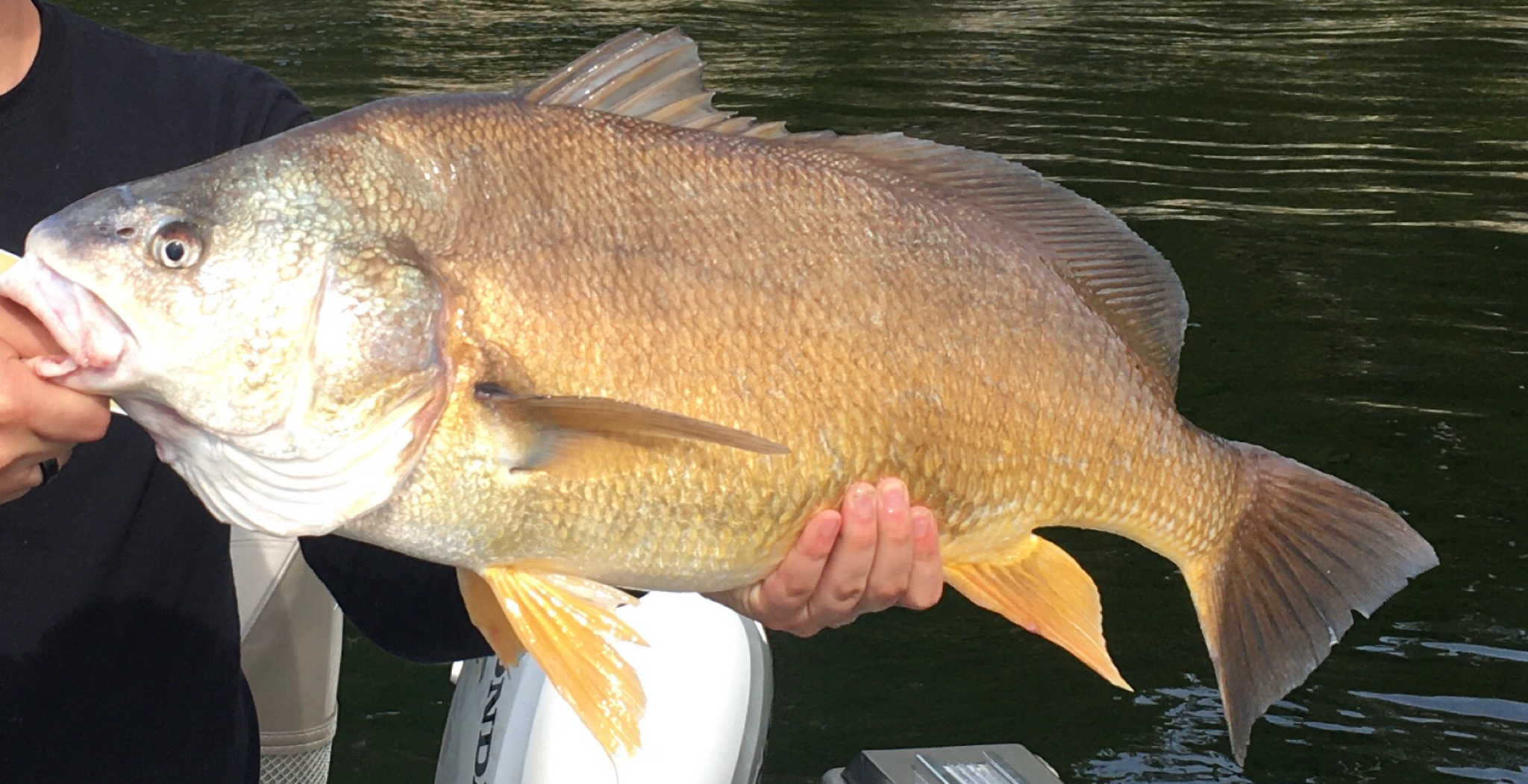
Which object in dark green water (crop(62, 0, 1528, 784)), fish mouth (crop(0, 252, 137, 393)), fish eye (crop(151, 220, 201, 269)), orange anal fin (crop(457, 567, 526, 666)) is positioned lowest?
dark green water (crop(62, 0, 1528, 784))

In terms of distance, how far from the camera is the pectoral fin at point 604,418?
1.64 m

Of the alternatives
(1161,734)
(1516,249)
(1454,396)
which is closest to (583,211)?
(1161,734)

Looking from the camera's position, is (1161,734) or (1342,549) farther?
(1161,734)

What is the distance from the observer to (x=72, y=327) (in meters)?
1.56

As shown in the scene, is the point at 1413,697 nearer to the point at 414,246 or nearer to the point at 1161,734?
the point at 1161,734

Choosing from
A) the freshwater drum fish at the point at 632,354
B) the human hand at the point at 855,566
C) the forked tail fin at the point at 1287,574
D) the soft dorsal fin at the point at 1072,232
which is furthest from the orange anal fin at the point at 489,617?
the forked tail fin at the point at 1287,574

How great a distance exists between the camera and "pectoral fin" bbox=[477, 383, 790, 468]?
164cm

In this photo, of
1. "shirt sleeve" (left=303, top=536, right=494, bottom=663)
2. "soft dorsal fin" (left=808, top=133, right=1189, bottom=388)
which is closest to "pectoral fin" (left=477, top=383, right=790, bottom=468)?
"soft dorsal fin" (left=808, top=133, right=1189, bottom=388)

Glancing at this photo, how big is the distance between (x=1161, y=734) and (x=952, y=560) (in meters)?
2.97

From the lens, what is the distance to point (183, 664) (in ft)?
7.09

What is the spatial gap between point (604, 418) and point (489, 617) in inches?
14.5

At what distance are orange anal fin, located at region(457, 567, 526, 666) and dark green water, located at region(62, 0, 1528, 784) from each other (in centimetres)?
264

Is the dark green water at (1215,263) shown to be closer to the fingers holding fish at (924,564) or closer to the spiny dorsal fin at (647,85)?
the fingers holding fish at (924,564)

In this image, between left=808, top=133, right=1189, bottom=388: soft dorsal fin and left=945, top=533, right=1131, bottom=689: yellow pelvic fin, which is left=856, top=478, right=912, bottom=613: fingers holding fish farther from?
left=808, top=133, right=1189, bottom=388: soft dorsal fin
